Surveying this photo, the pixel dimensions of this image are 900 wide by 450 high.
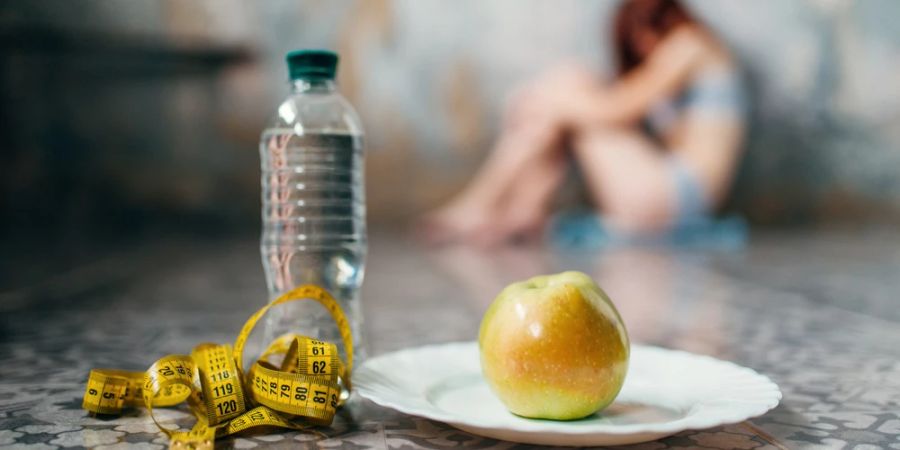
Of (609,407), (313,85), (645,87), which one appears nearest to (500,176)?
(645,87)

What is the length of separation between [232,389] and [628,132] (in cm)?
425

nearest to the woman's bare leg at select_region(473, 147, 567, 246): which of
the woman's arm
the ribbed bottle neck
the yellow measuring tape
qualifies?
the woman's arm

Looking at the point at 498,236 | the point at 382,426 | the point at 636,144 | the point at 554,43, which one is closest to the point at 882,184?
the point at 636,144

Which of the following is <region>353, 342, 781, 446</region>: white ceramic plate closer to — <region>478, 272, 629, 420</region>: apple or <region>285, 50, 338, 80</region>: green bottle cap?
<region>478, 272, 629, 420</region>: apple

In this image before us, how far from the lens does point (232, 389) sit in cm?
97

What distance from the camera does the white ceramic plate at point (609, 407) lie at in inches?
31.4

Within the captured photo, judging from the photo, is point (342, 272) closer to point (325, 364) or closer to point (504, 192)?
point (325, 364)

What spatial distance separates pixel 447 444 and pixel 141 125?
4441mm

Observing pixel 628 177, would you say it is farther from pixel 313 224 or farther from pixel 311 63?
pixel 311 63

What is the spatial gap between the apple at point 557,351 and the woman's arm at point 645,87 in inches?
162

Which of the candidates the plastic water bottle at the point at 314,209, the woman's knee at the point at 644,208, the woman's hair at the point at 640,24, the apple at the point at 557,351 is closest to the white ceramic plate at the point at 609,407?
the apple at the point at 557,351

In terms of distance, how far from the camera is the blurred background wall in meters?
4.66

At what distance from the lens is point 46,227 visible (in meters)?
4.57

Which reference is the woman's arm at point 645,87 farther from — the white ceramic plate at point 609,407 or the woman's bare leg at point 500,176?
the white ceramic plate at point 609,407
